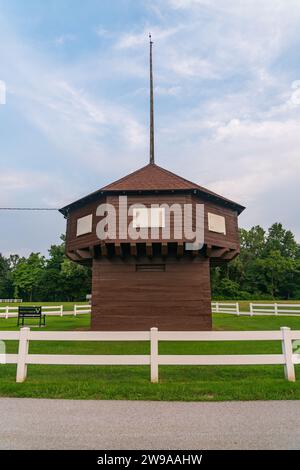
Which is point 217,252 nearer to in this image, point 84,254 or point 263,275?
point 84,254

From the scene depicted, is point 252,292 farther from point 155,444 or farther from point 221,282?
point 155,444

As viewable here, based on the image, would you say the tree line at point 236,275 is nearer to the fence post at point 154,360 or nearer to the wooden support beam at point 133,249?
the wooden support beam at point 133,249

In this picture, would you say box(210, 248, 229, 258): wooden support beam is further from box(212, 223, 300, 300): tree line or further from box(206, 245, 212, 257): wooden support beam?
box(212, 223, 300, 300): tree line

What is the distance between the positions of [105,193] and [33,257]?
210 feet

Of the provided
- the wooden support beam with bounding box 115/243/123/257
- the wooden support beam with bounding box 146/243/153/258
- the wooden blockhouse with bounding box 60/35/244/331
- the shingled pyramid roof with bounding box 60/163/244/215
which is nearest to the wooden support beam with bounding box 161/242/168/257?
the wooden blockhouse with bounding box 60/35/244/331

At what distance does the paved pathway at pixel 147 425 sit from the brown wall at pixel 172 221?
9189 mm

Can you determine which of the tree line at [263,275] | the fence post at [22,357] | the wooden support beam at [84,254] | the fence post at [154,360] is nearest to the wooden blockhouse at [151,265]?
the wooden support beam at [84,254]

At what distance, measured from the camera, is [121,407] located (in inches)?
179

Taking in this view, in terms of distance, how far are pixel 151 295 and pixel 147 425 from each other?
1075 centimetres

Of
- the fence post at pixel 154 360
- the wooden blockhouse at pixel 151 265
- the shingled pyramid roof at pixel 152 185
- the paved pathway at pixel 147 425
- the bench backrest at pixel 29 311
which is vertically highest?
the shingled pyramid roof at pixel 152 185

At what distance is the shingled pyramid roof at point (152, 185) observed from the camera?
13.9 metres

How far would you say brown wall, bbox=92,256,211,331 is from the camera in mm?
14328

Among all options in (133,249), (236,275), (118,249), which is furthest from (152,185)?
(236,275)

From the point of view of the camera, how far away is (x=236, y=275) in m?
59.6
